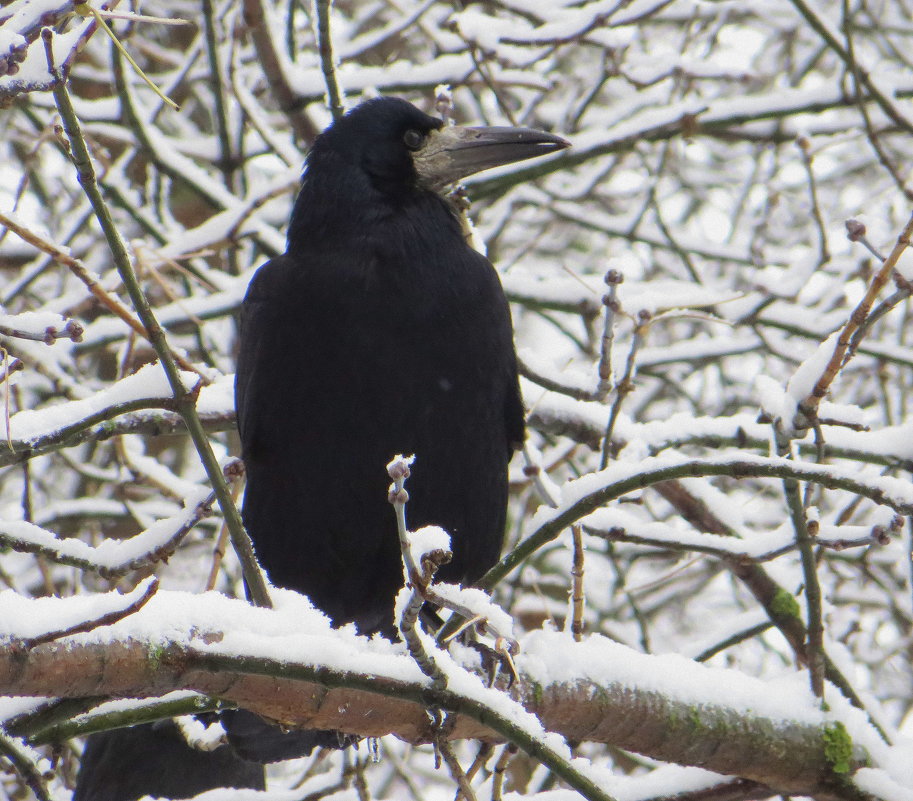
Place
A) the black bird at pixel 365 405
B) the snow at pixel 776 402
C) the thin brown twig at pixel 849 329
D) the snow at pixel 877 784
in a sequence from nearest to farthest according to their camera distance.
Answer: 1. the thin brown twig at pixel 849 329
2. the snow at pixel 776 402
3. the snow at pixel 877 784
4. the black bird at pixel 365 405

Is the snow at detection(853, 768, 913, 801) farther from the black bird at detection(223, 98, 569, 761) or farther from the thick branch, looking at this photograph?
the black bird at detection(223, 98, 569, 761)

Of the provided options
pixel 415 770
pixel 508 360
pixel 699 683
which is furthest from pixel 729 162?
pixel 699 683

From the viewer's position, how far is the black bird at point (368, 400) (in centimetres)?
323

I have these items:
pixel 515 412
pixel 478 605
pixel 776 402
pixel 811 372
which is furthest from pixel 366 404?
pixel 478 605

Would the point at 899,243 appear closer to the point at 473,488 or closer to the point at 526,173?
the point at 473,488

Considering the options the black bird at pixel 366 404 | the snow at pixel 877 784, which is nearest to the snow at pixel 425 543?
the snow at pixel 877 784

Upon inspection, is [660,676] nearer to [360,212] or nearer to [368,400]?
[368,400]

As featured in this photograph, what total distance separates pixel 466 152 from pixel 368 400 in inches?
41.6

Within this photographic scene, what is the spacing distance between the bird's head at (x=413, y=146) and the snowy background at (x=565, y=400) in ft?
0.96

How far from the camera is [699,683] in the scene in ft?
8.26

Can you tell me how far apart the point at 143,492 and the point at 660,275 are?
3.29m

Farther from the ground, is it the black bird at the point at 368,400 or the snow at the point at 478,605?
the black bird at the point at 368,400

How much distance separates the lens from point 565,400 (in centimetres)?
370

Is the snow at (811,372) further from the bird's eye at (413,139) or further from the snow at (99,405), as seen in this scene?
the bird's eye at (413,139)
